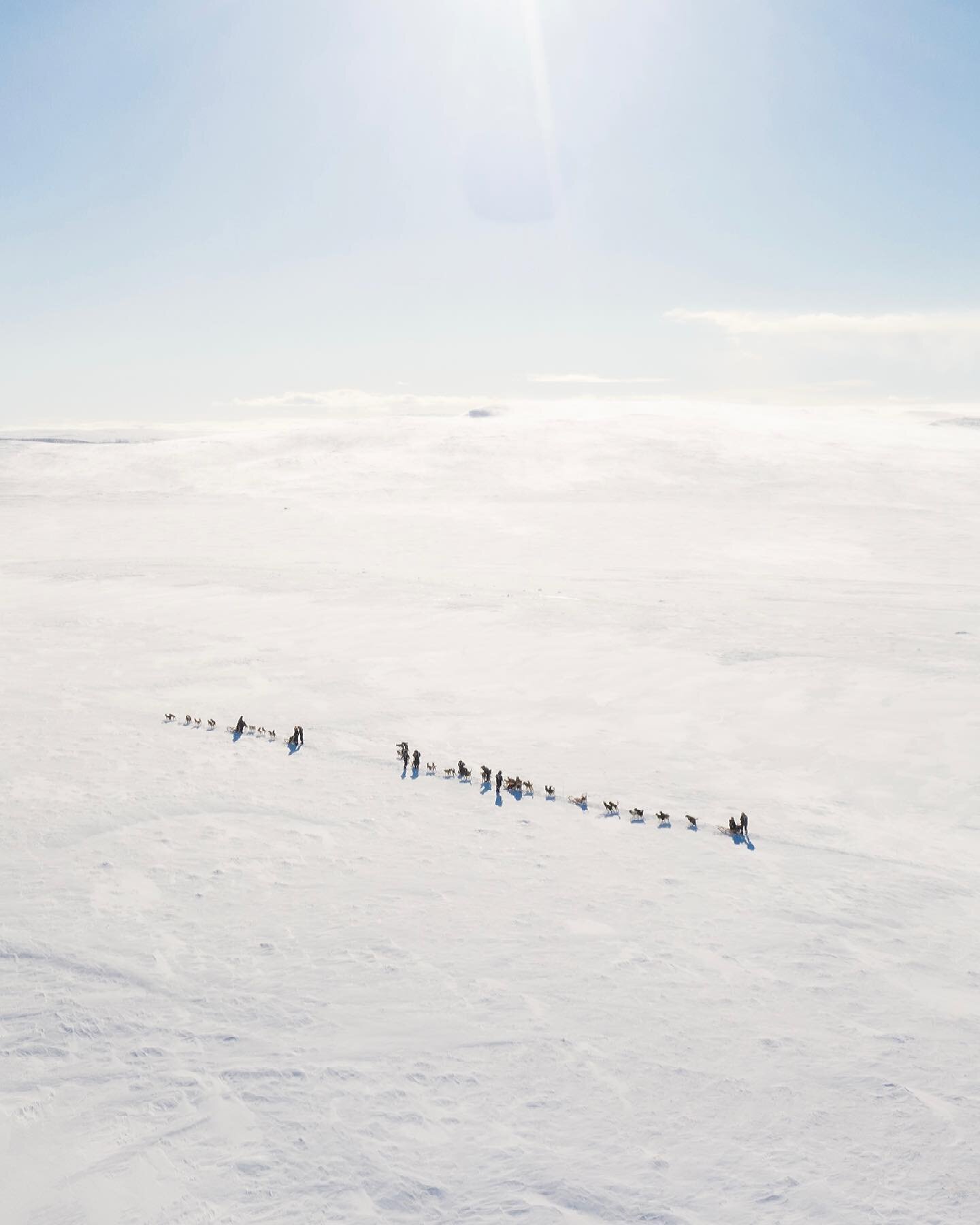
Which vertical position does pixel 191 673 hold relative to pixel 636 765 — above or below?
above

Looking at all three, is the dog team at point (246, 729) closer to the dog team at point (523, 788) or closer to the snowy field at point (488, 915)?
the snowy field at point (488, 915)

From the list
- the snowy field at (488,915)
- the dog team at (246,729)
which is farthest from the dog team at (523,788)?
the dog team at (246,729)

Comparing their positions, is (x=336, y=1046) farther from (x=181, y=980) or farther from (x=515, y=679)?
(x=515, y=679)

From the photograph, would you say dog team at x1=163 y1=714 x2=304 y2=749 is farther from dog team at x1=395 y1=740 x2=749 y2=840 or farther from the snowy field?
dog team at x1=395 y1=740 x2=749 y2=840

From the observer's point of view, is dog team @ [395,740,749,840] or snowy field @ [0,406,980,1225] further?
dog team @ [395,740,749,840]

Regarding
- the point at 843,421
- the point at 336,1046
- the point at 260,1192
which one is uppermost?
the point at 843,421

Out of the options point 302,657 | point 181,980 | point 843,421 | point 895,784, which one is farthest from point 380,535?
point 843,421

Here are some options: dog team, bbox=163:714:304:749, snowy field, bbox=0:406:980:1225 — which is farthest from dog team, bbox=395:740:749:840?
dog team, bbox=163:714:304:749
